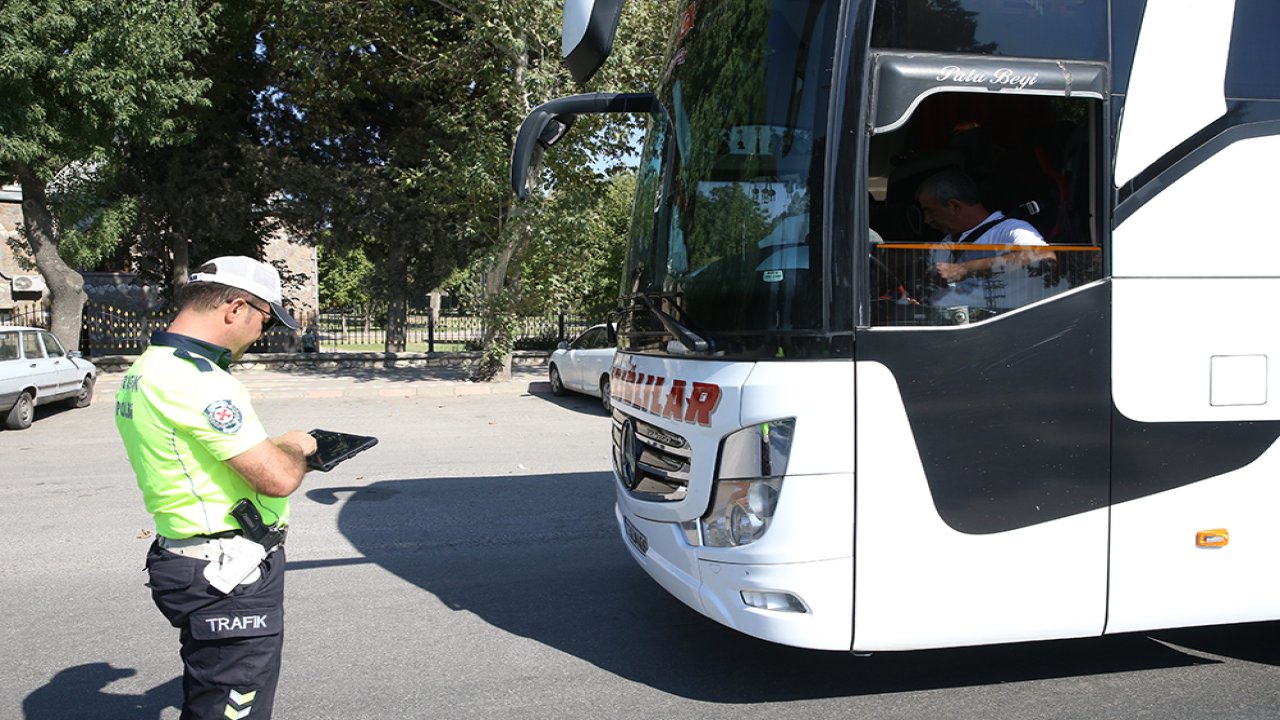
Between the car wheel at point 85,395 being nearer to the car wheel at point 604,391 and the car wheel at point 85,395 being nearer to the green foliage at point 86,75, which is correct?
the green foliage at point 86,75

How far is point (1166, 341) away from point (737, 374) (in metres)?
1.66

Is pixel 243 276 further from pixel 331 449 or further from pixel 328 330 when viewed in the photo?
pixel 328 330

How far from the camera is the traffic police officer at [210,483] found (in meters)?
2.40

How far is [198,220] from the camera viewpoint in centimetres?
1923

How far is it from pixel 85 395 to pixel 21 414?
236cm

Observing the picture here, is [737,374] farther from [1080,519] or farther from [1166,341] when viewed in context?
[1166,341]

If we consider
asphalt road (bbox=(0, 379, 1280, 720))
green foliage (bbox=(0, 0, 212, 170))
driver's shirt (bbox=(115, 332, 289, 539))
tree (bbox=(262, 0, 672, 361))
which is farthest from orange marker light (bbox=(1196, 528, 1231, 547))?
green foliage (bbox=(0, 0, 212, 170))

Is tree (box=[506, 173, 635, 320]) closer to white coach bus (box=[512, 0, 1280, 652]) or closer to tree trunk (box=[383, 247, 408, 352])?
tree trunk (box=[383, 247, 408, 352])

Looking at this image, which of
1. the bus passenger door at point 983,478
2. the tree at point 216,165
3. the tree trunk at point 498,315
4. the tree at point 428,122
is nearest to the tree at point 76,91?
the tree at point 216,165

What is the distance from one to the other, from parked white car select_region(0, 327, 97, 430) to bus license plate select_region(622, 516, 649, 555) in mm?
10323

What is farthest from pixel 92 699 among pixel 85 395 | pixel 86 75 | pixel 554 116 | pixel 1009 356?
pixel 86 75

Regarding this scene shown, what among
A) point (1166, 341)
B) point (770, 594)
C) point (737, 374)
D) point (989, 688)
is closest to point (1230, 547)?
point (1166, 341)

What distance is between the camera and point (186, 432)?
239cm

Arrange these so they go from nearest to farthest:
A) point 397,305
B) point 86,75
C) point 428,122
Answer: point 86,75 → point 428,122 → point 397,305
